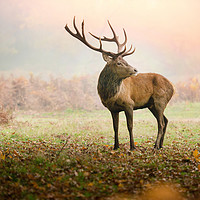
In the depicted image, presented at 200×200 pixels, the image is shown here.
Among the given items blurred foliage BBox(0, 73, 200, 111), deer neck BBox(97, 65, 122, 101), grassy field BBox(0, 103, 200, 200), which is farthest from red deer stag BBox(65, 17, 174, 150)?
blurred foliage BBox(0, 73, 200, 111)

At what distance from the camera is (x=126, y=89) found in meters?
6.12

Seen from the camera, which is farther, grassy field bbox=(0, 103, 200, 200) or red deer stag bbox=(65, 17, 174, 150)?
red deer stag bbox=(65, 17, 174, 150)

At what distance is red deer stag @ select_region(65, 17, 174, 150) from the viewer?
19.1ft

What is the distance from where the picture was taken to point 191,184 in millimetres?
4016

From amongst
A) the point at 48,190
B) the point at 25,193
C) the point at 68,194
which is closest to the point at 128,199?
the point at 68,194

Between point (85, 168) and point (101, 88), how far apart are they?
6.70ft

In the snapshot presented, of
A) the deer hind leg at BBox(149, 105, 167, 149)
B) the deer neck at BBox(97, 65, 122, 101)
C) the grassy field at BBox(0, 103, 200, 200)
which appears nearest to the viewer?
the grassy field at BBox(0, 103, 200, 200)

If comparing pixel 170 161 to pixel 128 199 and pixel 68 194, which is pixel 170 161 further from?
pixel 68 194

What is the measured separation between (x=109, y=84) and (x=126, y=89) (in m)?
0.49

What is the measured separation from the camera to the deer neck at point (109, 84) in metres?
5.82

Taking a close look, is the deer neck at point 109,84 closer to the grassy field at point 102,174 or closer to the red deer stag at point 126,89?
the red deer stag at point 126,89

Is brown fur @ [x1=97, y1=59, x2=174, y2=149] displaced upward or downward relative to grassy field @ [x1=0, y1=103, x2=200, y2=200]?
upward

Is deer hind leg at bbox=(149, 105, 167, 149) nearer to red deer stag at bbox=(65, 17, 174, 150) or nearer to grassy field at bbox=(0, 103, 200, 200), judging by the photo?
red deer stag at bbox=(65, 17, 174, 150)

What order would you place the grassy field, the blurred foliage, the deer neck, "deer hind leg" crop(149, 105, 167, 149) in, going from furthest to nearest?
1. the blurred foliage
2. "deer hind leg" crop(149, 105, 167, 149)
3. the deer neck
4. the grassy field
